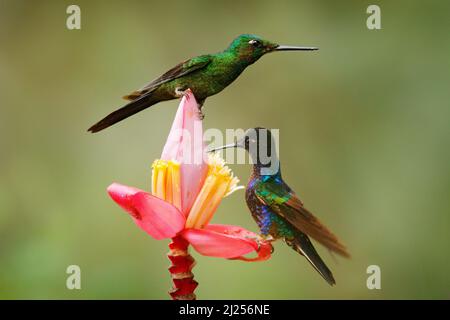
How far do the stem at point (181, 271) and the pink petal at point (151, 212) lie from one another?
23 mm

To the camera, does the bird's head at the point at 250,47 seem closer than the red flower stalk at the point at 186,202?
No

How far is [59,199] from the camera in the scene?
2.35 meters

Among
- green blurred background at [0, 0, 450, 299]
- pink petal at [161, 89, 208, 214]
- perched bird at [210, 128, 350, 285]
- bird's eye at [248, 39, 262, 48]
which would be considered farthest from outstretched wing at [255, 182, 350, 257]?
green blurred background at [0, 0, 450, 299]

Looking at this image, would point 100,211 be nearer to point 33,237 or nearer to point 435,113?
point 33,237

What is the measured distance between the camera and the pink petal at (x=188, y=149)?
813 mm

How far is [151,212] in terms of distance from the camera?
0.76 metres

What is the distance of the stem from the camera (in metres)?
0.74

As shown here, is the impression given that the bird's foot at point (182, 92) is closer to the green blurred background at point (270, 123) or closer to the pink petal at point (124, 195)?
the pink petal at point (124, 195)

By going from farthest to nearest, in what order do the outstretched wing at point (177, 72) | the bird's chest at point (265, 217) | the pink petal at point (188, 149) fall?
the bird's chest at point (265, 217)
the outstretched wing at point (177, 72)
the pink petal at point (188, 149)

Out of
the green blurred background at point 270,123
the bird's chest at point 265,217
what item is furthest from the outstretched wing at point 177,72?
the green blurred background at point 270,123

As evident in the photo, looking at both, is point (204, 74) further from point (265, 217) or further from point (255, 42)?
point (265, 217)

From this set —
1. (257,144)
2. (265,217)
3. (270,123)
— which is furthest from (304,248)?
(270,123)

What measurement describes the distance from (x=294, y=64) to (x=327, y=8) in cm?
31

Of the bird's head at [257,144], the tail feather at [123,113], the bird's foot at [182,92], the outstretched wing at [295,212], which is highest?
the bird's foot at [182,92]
